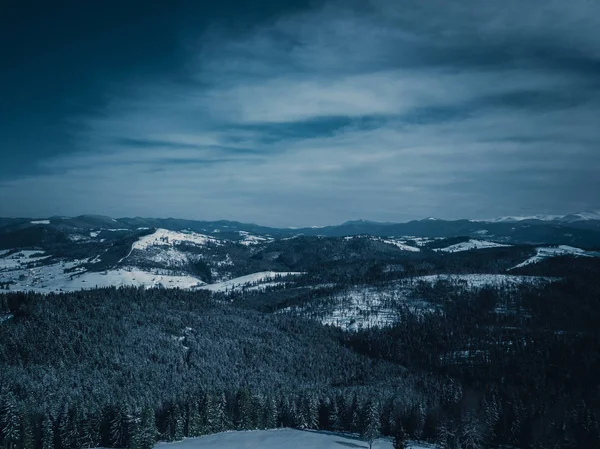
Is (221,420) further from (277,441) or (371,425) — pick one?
(371,425)

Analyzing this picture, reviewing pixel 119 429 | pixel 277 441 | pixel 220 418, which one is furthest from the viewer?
pixel 220 418

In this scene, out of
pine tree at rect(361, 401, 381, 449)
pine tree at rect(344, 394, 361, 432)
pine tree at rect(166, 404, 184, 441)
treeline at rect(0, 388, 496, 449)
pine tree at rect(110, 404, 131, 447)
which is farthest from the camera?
pine tree at rect(344, 394, 361, 432)

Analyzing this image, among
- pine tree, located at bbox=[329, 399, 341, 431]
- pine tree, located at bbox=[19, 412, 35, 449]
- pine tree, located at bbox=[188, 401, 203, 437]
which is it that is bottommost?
pine tree, located at bbox=[329, 399, 341, 431]

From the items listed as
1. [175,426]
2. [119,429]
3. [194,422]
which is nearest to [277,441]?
[194,422]

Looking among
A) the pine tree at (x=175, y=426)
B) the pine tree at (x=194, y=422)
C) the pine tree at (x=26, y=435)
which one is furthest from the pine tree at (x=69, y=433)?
the pine tree at (x=194, y=422)

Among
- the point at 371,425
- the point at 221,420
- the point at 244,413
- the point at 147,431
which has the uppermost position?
the point at 371,425

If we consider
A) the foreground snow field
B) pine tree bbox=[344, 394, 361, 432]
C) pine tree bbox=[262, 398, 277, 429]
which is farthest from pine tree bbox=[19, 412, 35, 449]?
pine tree bbox=[344, 394, 361, 432]

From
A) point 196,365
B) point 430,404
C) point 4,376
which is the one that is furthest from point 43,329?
point 430,404

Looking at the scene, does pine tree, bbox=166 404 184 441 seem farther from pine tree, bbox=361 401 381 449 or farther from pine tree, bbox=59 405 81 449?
pine tree, bbox=361 401 381 449

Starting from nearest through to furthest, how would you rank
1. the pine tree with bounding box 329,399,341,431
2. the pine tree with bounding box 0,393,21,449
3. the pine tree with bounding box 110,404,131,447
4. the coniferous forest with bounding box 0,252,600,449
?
the pine tree with bounding box 0,393,21,449 → the coniferous forest with bounding box 0,252,600,449 → the pine tree with bounding box 110,404,131,447 → the pine tree with bounding box 329,399,341,431

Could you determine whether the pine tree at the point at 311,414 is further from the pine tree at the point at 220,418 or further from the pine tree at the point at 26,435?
the pine tree at the point at 26,435

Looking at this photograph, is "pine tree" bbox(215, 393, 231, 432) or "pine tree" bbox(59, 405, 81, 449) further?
"pine tree" bbox(215, 393, 231, 432)
